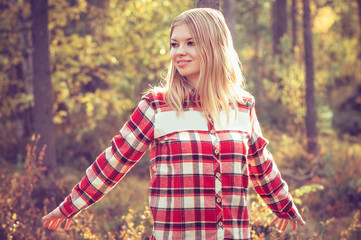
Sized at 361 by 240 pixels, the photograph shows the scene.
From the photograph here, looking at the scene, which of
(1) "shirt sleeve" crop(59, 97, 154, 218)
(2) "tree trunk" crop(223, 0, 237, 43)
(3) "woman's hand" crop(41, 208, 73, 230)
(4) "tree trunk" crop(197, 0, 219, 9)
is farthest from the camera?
(2) "tree trunk" crop(223, 0, 237, 43)

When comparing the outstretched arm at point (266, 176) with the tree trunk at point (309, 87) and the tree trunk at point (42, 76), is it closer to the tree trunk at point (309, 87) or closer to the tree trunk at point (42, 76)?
the tree trunk at point (42, 76)

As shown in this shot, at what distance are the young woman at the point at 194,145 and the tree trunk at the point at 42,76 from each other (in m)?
4.14

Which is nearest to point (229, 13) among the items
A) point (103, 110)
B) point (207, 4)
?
point (207, 4)

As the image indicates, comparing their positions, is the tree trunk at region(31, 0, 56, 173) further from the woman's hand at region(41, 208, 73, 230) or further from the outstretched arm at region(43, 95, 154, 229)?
the outstretched arm at region(43, 95, 154, 229)

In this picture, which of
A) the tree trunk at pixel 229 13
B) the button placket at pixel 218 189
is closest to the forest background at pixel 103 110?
the tree trunk at pixel 229 13

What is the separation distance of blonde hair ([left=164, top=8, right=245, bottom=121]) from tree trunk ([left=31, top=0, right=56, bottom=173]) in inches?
172

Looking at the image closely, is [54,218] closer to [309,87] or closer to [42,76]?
[42,76]

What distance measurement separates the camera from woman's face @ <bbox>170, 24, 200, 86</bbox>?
2.40m

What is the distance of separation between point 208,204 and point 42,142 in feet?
16.0

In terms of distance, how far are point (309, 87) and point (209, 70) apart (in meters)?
6.95

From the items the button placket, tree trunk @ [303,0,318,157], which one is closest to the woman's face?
the button placket

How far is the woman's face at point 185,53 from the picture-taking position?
2396mm

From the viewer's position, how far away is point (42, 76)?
632cm

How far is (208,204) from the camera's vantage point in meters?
2.21
